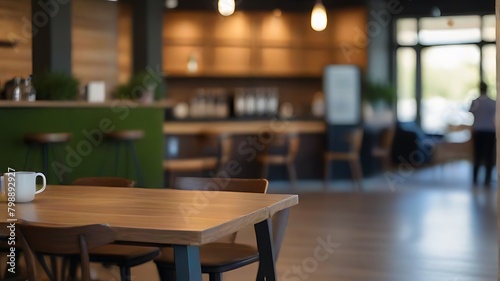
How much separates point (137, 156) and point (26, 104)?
1.76 meters

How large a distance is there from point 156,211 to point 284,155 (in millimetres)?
8259

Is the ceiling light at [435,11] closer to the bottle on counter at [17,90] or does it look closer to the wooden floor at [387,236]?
the wooden floor at [387,236]

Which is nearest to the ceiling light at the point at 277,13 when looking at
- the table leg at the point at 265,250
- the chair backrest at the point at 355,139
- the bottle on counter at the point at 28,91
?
the chair backrest at the point at 355,139

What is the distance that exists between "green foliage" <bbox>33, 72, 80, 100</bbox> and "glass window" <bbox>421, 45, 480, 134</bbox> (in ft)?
27.7

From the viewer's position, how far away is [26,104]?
7301 mm

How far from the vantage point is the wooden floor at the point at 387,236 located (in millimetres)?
5668

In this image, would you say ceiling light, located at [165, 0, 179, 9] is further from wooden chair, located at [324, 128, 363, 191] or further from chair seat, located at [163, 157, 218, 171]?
chair seat, located at [163, 157, 218, 171]

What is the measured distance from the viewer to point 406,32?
1470 centimetres

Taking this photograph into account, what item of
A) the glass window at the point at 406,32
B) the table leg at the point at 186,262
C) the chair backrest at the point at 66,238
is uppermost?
the glass window at the point at 406,32

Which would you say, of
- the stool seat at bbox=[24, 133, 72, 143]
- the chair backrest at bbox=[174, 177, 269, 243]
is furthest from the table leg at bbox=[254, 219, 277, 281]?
the stool seat at bbox=[24, 133, 72, 143]

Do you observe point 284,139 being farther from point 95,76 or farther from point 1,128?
point 1,128

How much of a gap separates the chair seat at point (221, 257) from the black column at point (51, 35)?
5232mm

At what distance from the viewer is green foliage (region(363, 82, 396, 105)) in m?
12.7

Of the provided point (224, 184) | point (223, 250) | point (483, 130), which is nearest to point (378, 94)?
point (483, 130)
